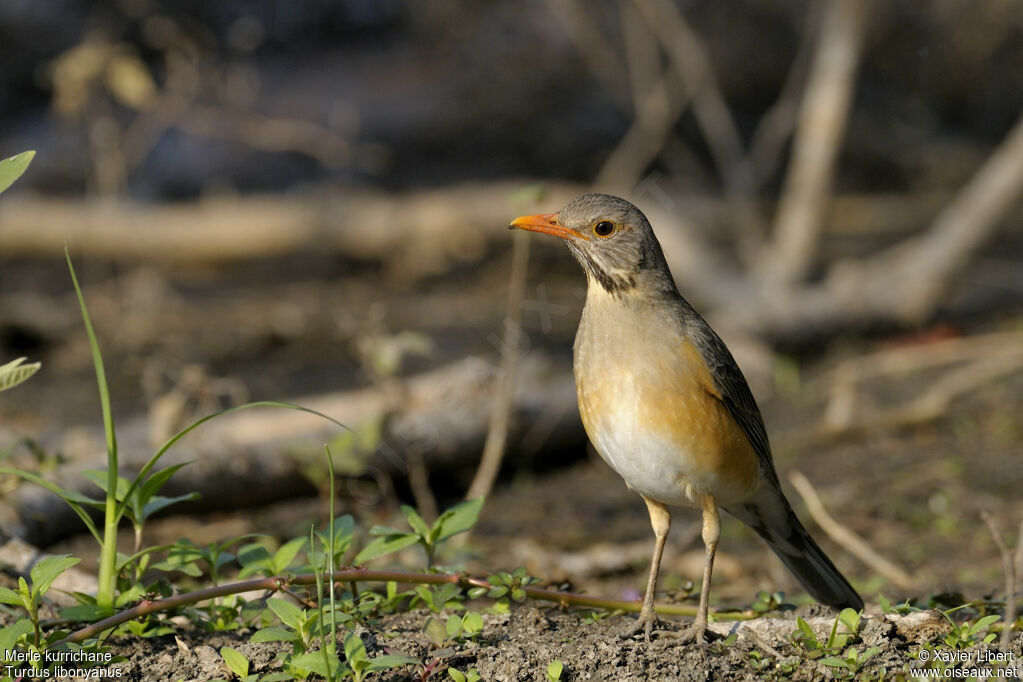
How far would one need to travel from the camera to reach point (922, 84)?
1650 centimetres

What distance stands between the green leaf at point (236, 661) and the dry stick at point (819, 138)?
8.40 m

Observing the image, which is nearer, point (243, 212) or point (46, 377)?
point (46, 377)

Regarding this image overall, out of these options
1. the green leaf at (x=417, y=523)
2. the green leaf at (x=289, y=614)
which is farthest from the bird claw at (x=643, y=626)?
the green leaf at (x=289, y=614)

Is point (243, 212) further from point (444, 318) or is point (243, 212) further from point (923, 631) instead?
point (923, 631)

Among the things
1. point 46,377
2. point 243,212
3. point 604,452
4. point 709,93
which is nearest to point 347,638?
point 604,452

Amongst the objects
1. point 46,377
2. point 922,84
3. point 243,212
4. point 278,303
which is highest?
point 922,84

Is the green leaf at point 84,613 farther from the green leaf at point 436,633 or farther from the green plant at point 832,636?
the green plant at point 832,636

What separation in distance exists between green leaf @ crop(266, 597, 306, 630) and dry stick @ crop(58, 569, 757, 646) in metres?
0.16

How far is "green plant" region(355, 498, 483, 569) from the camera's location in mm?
3592

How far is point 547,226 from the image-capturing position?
162 inches

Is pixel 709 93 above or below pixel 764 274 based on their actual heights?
above

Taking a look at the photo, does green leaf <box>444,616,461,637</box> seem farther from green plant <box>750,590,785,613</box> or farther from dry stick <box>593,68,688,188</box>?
dry stick <box>593,68,688,188</box>

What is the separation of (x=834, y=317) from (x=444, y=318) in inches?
164

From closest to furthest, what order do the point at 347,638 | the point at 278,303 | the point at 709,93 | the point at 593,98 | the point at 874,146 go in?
the point at 347,638 < the point at 709,93 < the point at 278,303 < the point at 874,146 < the point at 593,98
